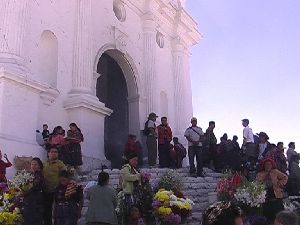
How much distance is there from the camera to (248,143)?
14.4 metres

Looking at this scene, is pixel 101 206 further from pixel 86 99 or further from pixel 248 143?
pixel 86 99

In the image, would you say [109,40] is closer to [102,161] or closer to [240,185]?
[102,161]

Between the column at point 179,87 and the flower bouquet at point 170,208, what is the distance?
12.9 m

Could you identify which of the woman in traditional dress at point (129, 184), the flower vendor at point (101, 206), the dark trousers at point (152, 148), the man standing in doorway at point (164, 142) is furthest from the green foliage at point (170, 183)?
the dark trousers at point (152, 148)

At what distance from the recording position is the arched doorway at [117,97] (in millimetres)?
19266

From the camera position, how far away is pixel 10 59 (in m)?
13.2

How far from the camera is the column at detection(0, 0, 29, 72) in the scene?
13.2m

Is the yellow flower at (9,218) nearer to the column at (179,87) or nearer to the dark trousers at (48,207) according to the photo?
the dark trousers at (48,207)

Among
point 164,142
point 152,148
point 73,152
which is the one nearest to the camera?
point 73,152

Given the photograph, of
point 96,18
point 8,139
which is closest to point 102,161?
point 8,139

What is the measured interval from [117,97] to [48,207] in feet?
39.9

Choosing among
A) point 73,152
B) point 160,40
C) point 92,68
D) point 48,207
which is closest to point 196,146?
point 73,152

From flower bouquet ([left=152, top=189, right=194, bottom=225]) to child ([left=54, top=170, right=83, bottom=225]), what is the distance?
160cm

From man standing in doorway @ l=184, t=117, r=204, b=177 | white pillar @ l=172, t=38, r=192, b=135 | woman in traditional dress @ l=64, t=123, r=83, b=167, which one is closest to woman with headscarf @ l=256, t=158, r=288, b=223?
man standing in doorway @ l=184, t=117, r=204, b=177
